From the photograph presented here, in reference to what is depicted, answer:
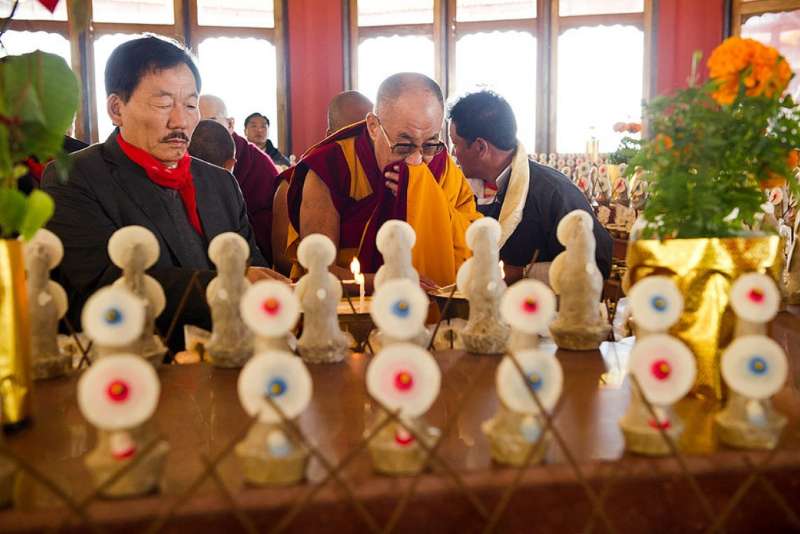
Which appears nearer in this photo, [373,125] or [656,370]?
[656,370]

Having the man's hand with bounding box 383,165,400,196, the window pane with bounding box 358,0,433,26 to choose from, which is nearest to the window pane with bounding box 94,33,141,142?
the window pane with bounding box 358,0,433,26

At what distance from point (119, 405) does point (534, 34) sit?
21.0 ft

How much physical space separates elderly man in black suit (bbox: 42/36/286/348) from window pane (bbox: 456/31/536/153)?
201 inches

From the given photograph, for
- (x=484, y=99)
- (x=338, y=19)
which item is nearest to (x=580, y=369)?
(x=484, y=99)

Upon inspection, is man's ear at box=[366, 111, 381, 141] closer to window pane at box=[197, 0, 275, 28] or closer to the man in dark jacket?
the man in dark jacket

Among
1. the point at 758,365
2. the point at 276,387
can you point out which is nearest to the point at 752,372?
the point at 758,365

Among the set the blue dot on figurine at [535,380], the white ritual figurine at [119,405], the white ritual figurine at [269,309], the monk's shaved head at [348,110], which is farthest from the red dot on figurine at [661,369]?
the monk's shaved head at [348,110]

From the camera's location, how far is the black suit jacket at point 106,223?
155cm

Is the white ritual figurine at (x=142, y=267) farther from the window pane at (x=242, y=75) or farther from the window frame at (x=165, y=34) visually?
the window pane at (x=242, y=75)

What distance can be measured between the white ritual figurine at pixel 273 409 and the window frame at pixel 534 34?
597 cm

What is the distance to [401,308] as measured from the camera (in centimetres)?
69

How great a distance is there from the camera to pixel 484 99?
240 centimetres

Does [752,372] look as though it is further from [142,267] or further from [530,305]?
[142,267]

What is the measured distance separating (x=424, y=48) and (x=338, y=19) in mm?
771
